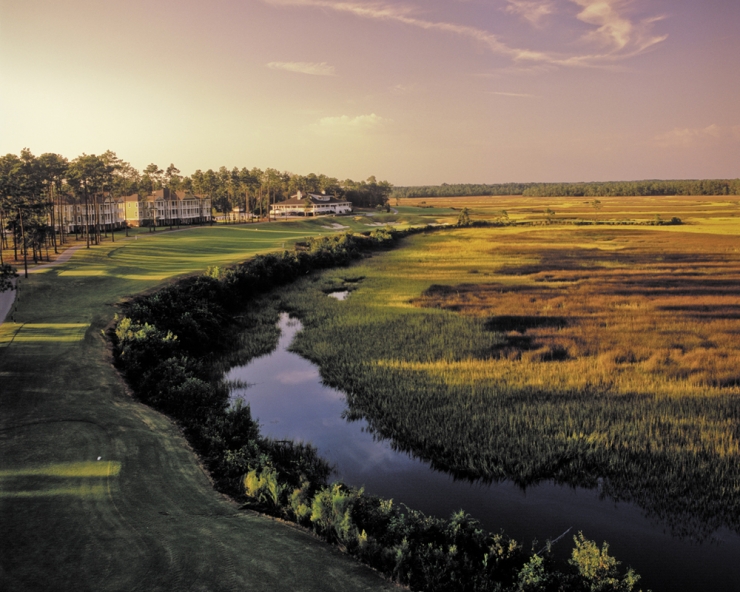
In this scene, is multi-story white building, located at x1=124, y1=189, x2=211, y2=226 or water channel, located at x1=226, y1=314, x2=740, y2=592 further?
multi-story white building, located at x1=124, y1=189, x2=211, y2=226

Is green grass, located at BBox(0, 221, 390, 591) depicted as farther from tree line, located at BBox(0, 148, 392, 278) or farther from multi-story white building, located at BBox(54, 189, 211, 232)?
multi-story white building, located at BBox(54, 189, 211, 232)

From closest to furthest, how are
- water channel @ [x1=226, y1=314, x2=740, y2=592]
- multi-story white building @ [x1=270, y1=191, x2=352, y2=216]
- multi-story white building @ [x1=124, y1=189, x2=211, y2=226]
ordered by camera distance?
1. water channel @ [x1=226, y1=314, x2=740, y2=592]
2. multi-story white building @ [x1=124, y1=189, x2=211, y2=226]
3. multi-story white building @ [x1=270, y1=191, x2=352, y2=216]

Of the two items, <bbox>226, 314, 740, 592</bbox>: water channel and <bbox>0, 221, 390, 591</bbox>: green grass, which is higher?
<bbox>0, 221, 390, 591</bbox>: green grass

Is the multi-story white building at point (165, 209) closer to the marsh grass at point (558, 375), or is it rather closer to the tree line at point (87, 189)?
the tree line at point (87, 189)

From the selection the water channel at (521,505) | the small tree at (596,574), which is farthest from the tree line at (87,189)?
the small tree at (596,574)

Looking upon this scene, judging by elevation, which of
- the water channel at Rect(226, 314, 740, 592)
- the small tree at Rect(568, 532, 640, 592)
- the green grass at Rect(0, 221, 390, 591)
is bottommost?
the water channel at Rect(226, 314, 740, 592)

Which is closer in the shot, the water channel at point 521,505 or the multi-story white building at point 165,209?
the water channel at point 521,505

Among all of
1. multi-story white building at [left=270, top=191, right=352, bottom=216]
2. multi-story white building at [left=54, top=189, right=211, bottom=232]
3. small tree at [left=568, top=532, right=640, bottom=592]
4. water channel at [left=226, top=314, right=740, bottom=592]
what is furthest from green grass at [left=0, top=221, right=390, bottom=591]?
multi-story white building at [left=270, top=191, right=352, bottom=216]
